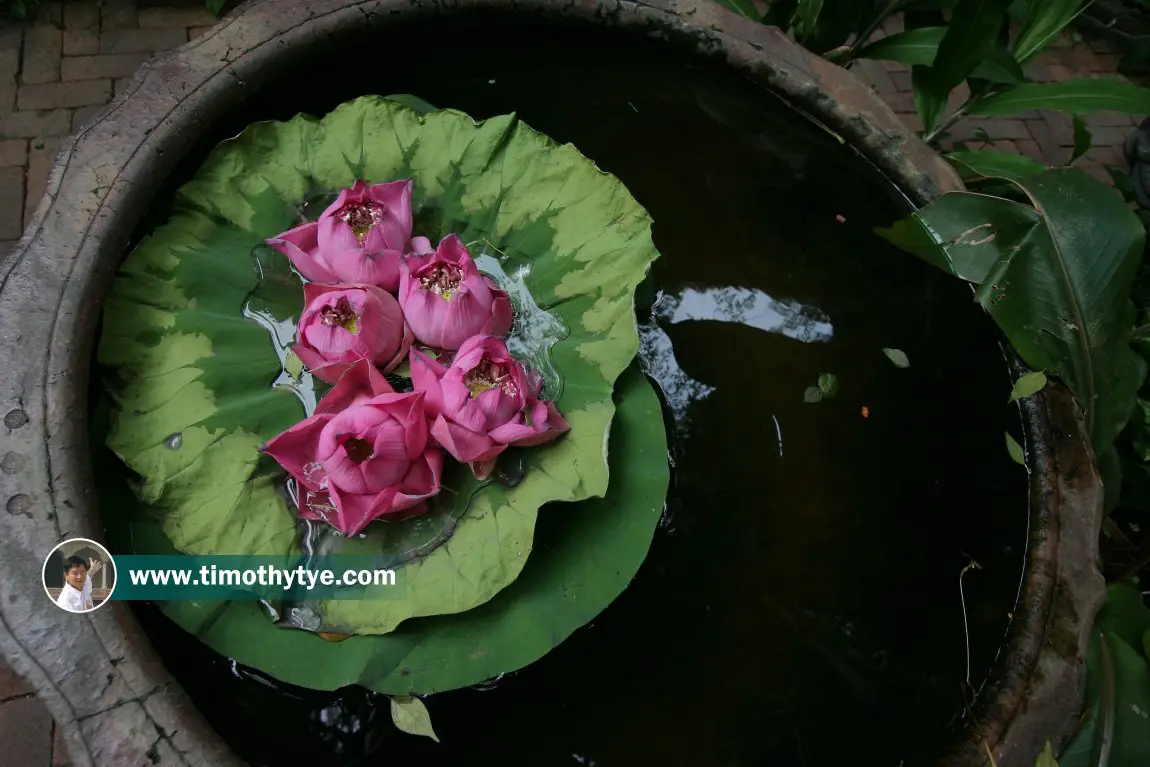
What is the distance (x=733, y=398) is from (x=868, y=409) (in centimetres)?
22

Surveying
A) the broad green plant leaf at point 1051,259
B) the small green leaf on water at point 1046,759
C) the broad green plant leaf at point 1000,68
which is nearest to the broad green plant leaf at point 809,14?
the broad green plant leaf at point 1000,68

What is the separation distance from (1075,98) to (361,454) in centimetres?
161

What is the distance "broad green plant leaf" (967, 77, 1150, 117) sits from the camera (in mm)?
1469

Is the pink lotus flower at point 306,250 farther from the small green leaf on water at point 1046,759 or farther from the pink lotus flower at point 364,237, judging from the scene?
the small green leaf on water at point 1046,759

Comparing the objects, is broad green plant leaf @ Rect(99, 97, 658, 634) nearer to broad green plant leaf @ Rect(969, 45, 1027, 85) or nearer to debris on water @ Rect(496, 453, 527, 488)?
debris on water @ Rect(496, 453, 527, 488)

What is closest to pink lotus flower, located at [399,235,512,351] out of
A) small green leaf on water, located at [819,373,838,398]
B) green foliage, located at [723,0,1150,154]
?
small green leaf on water, located at [819,373,838,398]

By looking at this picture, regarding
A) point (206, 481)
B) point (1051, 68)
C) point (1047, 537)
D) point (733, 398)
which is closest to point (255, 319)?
point (206, 481)

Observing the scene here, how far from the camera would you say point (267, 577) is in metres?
0.84

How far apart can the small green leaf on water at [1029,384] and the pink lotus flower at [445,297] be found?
741mm

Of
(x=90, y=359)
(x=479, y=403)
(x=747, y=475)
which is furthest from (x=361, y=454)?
(x=747, y=475)

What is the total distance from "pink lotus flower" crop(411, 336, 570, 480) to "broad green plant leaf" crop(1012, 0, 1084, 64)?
→ 4.78 feet

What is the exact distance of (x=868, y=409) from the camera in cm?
116

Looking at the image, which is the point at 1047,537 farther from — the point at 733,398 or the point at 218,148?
the point at 218,148

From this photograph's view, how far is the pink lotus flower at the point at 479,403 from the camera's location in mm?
810
